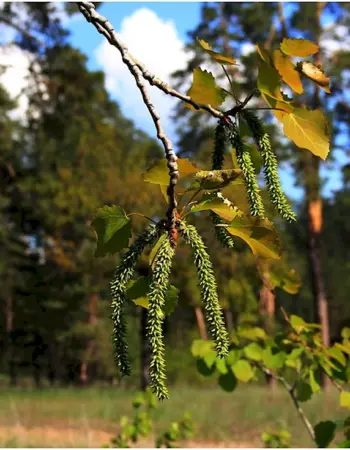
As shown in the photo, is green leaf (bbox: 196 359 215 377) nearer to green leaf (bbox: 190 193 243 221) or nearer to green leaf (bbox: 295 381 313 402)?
green leaf (bbox: 295 381 313 402)

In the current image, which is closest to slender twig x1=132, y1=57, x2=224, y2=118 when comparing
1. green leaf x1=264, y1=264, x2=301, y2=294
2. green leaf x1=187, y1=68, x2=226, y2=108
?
green leaf x1=187, y1=68, x2=226, y2=108

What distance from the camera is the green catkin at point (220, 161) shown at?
852 mm

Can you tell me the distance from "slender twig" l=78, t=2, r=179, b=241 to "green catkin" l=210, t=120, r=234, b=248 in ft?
0.29

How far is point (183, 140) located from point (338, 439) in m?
11.7

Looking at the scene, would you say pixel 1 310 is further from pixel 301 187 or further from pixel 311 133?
pixel 311 133

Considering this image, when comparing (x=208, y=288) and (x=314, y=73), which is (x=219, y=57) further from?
(x=208, y=288)

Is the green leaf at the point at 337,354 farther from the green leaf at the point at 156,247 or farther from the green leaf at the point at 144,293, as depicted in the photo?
the green leaf at the point at 156,247

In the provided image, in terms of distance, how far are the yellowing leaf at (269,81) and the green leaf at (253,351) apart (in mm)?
1425

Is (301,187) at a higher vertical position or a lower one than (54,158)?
lower

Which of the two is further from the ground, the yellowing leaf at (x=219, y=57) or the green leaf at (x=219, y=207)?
the yellowing leaf at (x=219, y=57)

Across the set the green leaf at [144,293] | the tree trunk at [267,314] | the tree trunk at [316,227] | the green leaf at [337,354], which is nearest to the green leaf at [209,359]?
the green leaf at [337,354]

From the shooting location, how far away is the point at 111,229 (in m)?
0.87

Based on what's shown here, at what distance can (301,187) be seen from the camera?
12.5 m

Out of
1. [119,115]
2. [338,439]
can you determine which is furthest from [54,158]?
[119,115]
